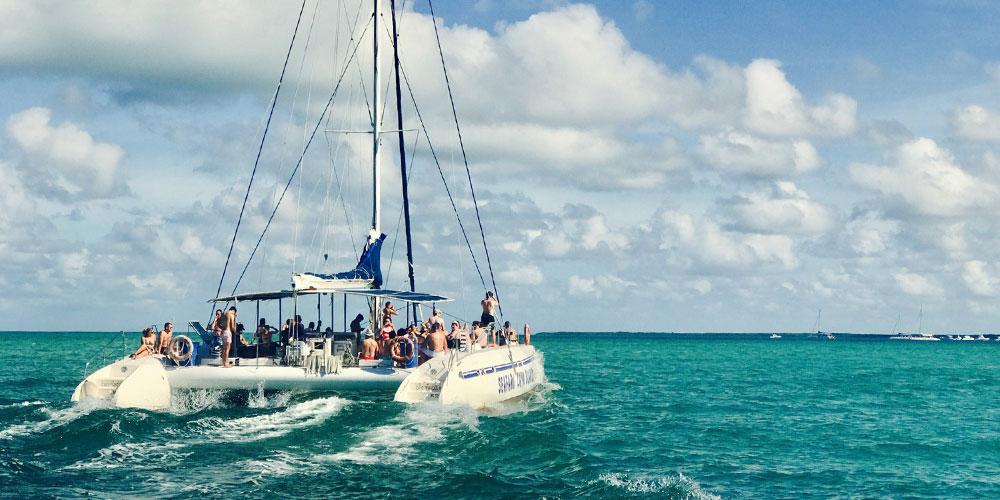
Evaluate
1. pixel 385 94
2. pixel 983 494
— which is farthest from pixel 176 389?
pixel 983 494

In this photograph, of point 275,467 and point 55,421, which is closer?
point 275,467

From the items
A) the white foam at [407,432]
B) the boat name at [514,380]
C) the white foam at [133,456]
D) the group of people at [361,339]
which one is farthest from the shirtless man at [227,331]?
the boat name at [514,380]

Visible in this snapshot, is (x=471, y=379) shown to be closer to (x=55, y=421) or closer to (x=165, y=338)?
(x=165, y=338)

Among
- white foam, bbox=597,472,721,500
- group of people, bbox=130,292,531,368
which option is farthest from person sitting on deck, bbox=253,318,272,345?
white foam, bbox=597,472,721,500

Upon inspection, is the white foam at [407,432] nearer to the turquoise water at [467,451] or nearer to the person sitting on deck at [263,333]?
the turquoise water at [467,451]

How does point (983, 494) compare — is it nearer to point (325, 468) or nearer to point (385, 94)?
point (325, 468)

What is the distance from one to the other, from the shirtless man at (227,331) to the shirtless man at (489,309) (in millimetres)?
8114

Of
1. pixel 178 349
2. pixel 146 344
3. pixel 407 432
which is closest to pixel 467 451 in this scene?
pixel 407 432

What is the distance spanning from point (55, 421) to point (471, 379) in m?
8.22

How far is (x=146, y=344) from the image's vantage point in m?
21.0

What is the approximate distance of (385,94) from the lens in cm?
2688

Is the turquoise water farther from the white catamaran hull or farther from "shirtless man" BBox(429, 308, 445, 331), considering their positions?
"shirtless man" BBox(429, 308, 445, 331)

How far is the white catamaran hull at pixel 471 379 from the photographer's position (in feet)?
59.2

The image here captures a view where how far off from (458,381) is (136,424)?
237 inches
